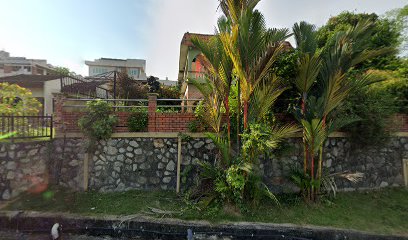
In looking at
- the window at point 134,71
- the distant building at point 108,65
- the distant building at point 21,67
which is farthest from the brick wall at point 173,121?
the distant building at point 108,65

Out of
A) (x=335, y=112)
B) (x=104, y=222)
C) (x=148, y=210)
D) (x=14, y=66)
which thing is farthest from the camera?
(x=14, y=66)

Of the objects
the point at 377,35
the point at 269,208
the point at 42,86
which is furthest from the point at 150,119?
the point at 42,86

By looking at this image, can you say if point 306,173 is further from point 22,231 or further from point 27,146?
point 27,146

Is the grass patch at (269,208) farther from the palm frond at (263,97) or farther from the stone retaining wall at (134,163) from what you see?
the palm frond at (263,97)

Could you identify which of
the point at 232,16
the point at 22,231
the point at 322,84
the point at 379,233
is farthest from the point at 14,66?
the point at 379,233

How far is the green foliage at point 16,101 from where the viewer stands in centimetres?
578

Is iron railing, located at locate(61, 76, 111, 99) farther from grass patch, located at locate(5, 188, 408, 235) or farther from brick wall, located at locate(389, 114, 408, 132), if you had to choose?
brick wall, located at locate(389, 114, 408, 132)

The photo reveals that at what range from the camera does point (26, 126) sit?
5.34 meters

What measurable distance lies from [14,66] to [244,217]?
31.7 meters

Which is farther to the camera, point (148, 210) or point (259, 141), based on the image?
point (148, 210)

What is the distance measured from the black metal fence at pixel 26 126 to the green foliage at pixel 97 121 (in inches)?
39.4

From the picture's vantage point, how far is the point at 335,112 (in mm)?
4961

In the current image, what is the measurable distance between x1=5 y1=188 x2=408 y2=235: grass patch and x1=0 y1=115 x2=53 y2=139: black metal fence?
147 cm

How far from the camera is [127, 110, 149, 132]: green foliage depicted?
17.9ft
